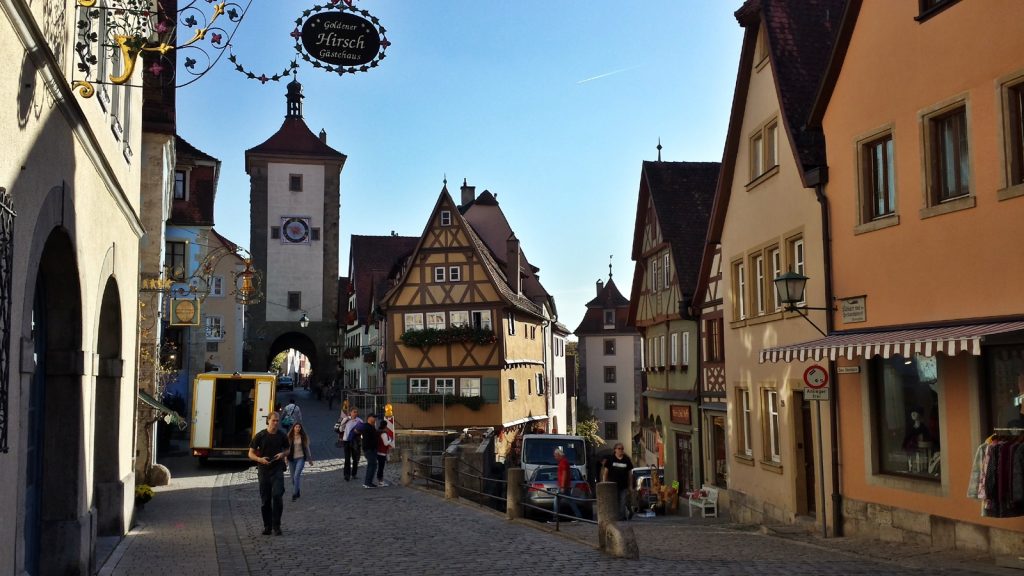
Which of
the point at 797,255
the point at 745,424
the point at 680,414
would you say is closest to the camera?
the point at 797,255

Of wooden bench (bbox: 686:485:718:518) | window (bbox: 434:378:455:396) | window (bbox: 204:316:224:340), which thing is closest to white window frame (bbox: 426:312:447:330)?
window (bbox: 434:378:455:396)

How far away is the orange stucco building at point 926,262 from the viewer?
39.1 feet

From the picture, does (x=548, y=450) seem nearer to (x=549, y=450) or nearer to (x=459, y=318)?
(x=549, y=450)

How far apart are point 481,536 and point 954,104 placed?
8.30m

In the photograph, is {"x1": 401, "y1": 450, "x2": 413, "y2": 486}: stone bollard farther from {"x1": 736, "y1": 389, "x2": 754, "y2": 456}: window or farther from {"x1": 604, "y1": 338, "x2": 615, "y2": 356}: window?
{"x1": 604, "y1": 338, "x2": 615, "y2": 356}: window

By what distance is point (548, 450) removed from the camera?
3175 cm

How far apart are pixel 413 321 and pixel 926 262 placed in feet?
105

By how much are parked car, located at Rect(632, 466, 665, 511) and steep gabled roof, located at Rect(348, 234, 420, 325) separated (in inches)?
1237

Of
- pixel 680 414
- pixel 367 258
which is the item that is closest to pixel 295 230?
pixel 367 258

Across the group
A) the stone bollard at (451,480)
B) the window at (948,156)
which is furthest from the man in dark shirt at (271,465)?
the window at (948,156)

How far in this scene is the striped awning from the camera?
37.1 feet

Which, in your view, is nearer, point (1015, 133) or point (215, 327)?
point (1015, 133)

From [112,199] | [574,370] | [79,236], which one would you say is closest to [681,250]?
[112,199]

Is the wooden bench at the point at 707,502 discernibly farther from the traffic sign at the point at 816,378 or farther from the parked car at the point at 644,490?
the traffic sign at the point at 816,378
